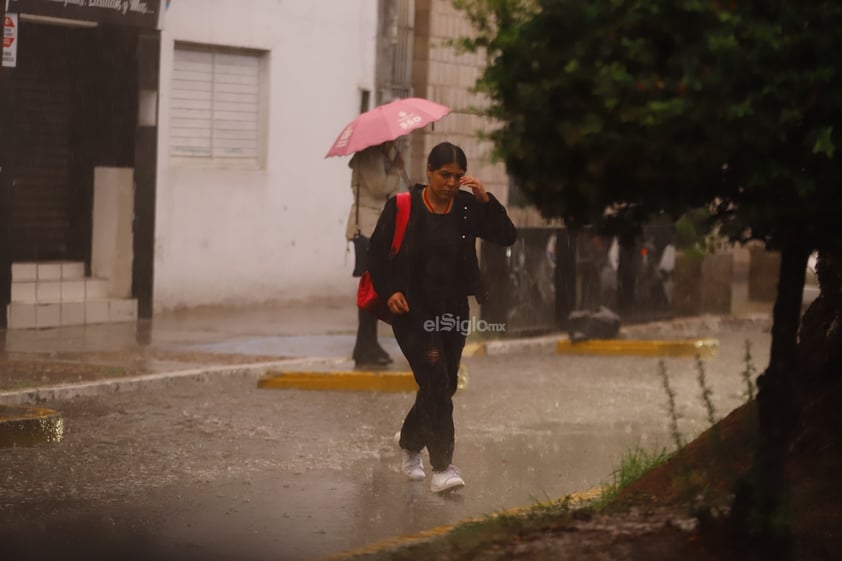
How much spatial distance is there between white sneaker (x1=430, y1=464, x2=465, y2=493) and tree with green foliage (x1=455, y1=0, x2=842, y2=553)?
2.88m

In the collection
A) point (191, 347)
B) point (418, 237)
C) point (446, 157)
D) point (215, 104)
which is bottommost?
point (191, 347)

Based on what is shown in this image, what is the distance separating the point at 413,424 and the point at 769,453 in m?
3.21

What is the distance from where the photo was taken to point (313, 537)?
7805 mm

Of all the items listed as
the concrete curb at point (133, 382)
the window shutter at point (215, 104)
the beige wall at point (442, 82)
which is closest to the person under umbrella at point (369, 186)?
the concrete curb at point (133, 382)

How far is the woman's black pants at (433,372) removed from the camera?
9102mm

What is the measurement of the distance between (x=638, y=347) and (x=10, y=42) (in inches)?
255

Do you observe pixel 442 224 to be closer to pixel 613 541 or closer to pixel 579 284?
pixel 613 541

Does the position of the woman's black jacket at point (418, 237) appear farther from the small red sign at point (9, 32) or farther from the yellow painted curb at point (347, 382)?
the small red sign at point (9, 32)

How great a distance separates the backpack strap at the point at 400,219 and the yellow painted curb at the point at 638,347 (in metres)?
7.88

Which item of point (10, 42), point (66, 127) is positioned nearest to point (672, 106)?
point (10, 42)

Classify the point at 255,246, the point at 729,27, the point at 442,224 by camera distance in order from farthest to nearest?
the point at 255,246 → the point at 442,224 → the point at 729,27

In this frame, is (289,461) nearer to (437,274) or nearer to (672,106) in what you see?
(437,274)

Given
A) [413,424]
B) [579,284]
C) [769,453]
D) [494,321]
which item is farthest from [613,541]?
[579,284]

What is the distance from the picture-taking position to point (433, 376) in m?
9.12
